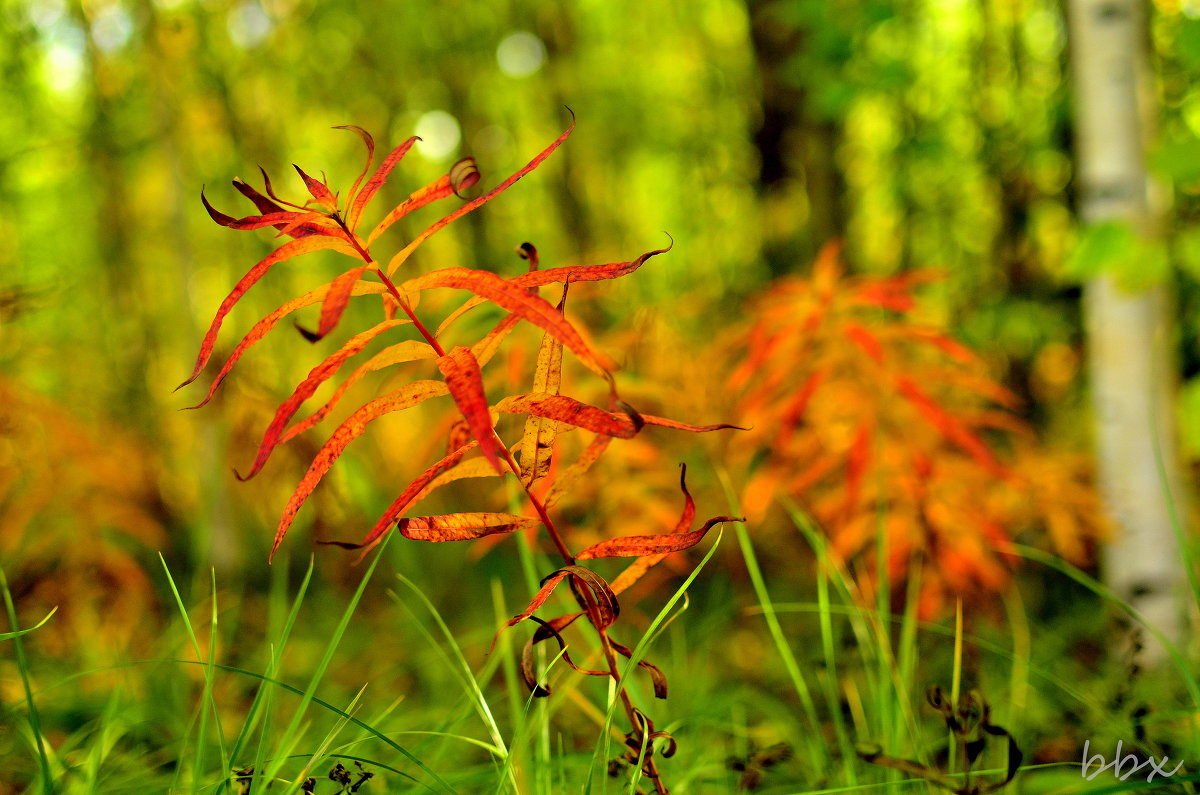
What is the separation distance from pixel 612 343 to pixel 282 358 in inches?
119

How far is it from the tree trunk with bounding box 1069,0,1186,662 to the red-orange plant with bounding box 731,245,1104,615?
9cm

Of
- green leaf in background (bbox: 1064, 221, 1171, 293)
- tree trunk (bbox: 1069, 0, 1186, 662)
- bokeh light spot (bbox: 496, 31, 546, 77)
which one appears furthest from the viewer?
bokeh light spot (bbox: 496, 31, 546, 77)

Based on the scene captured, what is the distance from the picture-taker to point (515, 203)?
6.25 m

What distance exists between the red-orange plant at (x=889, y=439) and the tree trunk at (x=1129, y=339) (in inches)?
3.6

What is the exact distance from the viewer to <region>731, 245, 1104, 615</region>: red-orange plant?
1335 millimetres

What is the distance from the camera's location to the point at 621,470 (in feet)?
5.76

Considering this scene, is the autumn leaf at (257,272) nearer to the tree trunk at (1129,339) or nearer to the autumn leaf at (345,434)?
the autumn leaf at (345,434)

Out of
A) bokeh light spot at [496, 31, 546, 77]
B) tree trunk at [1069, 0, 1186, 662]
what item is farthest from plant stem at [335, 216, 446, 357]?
bokeh light spot at [496, 31, 546, 77]

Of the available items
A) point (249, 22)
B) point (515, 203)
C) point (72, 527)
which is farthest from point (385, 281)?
point (515, 203)

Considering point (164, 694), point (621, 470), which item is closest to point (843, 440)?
point (621, 470)

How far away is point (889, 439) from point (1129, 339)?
53 centimetres

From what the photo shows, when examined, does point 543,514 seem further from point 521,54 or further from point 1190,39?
point 521,54

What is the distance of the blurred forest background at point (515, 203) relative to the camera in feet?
6.78

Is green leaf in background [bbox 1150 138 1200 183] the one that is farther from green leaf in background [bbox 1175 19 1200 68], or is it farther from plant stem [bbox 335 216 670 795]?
plant stem [bbox 335 216 670 795]
